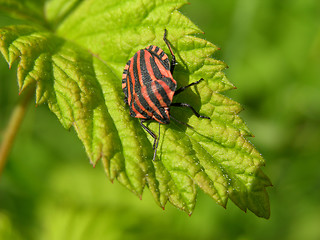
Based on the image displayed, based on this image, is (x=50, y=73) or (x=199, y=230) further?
(x=199, y=230)

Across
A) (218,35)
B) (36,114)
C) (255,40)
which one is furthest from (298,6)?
(36,114)

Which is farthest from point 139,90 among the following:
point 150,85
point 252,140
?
point 252,140

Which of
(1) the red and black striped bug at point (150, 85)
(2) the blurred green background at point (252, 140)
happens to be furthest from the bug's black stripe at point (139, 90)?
(2) the blurred green background at point (252, 140)

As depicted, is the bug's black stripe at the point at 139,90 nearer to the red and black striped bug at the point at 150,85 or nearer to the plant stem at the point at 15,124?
the red and black striped bug at the point at 150,85

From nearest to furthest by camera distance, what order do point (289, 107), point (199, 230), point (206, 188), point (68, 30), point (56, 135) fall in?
point (206, 188)
point (68, 30)
point (199, 230)
point (289, 107)
point (56, 135)

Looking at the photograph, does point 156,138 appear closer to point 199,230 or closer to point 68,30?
point 68,30

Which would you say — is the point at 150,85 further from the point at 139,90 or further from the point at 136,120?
the point at 136,120

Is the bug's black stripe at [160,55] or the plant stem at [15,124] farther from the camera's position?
the plant stem at [15,124]

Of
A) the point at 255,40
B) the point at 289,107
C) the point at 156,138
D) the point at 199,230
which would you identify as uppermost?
the point at 156,138
